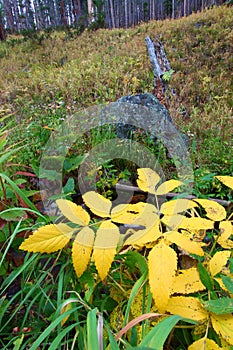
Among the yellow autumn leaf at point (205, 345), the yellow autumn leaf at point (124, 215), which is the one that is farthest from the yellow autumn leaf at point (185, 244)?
the yellow autumn leaf at point (205, 345)

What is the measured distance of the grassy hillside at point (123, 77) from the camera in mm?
3295

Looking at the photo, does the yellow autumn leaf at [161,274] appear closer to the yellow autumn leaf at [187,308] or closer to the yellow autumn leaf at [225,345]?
the yellow autumn leaf at [187,308]

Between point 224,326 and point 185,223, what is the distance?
0.27 metres

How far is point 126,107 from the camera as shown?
129 inches

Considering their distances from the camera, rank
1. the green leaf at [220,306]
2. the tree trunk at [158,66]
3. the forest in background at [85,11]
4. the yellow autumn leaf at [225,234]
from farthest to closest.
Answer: the forest in background at [85,11] → the tree trunk at [158,66] → the yellow autumn leaf at [225,234] → the green leaf at [220,306]

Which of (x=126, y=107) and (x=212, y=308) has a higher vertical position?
(x=212, y=308)

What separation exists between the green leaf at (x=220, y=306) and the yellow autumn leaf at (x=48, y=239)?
0.40 m

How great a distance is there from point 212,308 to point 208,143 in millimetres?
2705

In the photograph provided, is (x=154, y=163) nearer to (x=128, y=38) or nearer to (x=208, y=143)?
(x=208, y=143)

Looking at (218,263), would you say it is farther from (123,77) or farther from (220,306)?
(123,77)

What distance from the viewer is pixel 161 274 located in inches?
26.2

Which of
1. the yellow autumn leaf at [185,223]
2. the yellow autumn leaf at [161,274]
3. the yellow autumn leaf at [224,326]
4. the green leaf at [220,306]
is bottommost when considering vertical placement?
the yellow autumn leaf at [224,326]

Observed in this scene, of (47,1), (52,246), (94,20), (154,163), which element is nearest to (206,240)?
(154,163)

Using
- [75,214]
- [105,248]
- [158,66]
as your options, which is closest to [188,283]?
[105,248]
